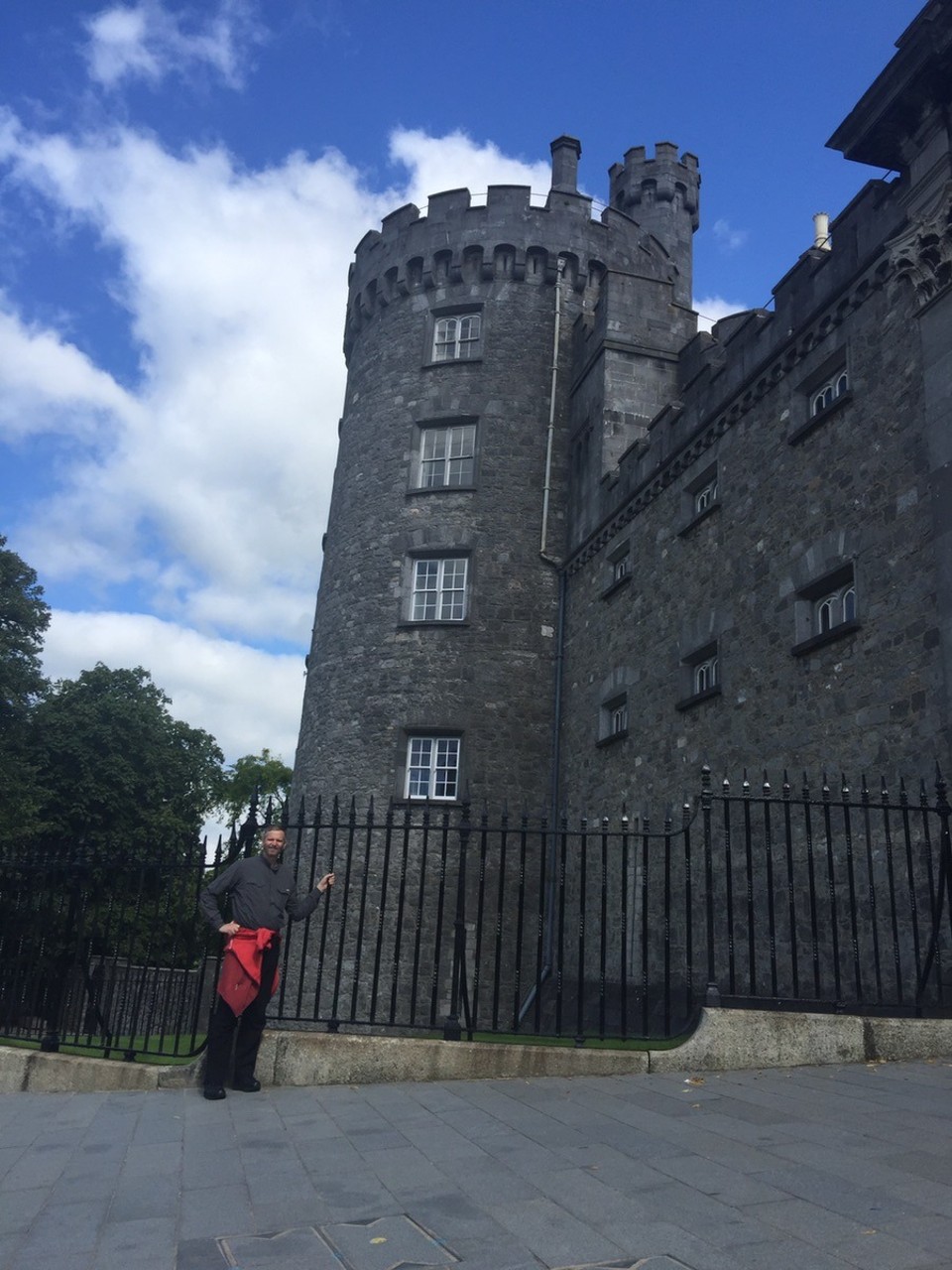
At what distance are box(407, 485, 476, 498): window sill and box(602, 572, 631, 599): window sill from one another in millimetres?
4541

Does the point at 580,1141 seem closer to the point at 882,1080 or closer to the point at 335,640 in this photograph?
the point at 882,1080

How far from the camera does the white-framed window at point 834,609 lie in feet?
38.6

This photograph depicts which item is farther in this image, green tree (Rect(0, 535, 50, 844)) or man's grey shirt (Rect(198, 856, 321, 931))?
green tree (Rect(0, 535, 50, 844))

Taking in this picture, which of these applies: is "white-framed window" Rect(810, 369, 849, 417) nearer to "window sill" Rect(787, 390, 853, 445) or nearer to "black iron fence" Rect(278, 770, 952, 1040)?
"window sill" Rect(787, 390, 853, 445)

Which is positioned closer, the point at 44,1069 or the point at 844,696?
the point at 44,1069

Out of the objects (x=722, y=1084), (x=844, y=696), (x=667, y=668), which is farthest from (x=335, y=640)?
(x=722, y=1084)

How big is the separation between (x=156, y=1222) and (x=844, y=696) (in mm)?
8913

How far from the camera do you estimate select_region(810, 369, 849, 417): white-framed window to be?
12500 mm

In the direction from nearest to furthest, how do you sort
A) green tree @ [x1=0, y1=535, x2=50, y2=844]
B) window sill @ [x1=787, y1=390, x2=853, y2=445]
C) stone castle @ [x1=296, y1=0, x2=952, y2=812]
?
stone castle @ [x1=296, y1=0, x2=952, y2=812] → window sill @ [x1=787, y1=390, x2=853, y2=445] → green tree @ [x1=0, y1=535, x2=50, y2=844]

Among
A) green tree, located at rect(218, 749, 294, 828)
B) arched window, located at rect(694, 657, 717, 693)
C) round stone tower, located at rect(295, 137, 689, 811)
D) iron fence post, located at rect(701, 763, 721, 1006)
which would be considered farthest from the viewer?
green tree, located at rect(218, 749, 294, 828)

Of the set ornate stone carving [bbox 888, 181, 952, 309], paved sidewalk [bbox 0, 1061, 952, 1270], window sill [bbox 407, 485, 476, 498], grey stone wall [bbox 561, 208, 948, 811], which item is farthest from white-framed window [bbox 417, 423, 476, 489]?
paved sidewalk [bbox 0, 1061, 952, 1270]

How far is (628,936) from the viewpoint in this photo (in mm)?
16188

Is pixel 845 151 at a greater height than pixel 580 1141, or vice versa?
pixel 845 151

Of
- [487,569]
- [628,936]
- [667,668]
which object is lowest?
[628,936]
